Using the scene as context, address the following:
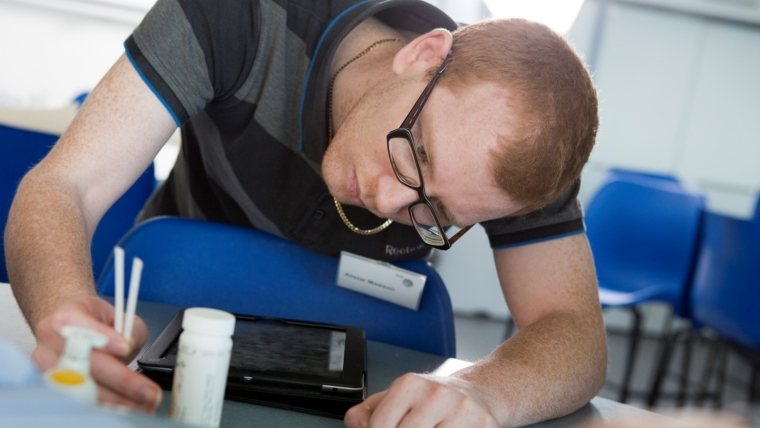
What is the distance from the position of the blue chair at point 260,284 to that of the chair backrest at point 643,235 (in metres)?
2.61

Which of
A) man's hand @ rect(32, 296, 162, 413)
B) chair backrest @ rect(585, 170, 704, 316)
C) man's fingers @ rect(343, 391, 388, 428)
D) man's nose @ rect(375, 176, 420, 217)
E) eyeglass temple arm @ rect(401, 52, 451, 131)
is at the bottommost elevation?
chair backrest @ rect(585, 170, 704, 316)

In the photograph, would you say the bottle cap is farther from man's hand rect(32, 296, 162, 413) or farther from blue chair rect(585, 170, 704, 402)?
blue chair rect(585, 170, 704, 402)

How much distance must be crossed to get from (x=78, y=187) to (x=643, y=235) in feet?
10.4

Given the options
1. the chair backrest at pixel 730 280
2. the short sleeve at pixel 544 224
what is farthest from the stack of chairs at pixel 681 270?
the short sleeve at pixel 544 224

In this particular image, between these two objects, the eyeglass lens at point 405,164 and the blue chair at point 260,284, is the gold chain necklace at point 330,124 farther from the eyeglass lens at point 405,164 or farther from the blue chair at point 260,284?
the eyeglass lens at point 405,164

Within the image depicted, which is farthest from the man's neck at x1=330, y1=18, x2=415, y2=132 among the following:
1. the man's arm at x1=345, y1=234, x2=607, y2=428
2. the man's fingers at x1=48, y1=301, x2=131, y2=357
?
the man's fingers at x1=48, y1=301, x2=131, y2=357

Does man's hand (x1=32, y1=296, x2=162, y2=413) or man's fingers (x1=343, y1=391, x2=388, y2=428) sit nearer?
man's hand (x1=32, y1=296, x2=162, y2=413)

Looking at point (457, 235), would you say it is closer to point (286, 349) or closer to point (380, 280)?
point (380, 280)

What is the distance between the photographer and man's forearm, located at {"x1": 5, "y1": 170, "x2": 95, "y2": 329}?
2.63 feet

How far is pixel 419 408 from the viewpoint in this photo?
2.39ft

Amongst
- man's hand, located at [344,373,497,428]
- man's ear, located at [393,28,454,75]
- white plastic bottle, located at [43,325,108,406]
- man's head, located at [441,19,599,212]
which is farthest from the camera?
man's ear, located at [393,28,454,75]

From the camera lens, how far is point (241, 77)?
1.17m

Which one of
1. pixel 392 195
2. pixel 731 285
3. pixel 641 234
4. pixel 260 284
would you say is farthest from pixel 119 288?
pixel 641 234

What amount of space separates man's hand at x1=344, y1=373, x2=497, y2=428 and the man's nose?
0.29m
